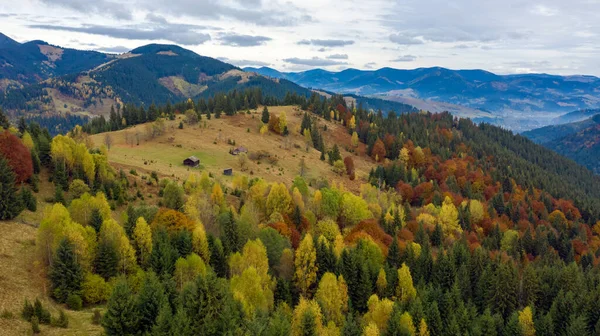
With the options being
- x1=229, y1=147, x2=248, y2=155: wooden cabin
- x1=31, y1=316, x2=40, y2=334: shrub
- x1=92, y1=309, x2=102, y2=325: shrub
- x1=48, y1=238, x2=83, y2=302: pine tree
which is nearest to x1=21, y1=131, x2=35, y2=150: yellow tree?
x1=48, y1=238, x2=83, y2=302: pine tree

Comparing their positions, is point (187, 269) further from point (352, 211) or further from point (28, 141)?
point (352, 211)

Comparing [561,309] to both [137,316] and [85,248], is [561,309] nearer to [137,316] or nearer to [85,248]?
[137,316]

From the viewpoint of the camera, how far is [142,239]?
62562 mm

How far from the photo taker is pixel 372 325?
192 feet

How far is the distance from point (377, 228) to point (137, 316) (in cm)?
6548

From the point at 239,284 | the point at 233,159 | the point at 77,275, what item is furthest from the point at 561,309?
the point at 233,159

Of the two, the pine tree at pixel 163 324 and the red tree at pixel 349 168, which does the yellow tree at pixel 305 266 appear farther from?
the red tree at pixel 349 168

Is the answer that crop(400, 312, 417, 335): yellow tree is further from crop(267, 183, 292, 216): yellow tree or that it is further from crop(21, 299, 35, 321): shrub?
crop(21, 299, 35, 321): shrub

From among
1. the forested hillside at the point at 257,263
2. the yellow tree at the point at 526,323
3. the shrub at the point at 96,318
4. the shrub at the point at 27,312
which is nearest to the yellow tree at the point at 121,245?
the forested hillside at the point at 257,263

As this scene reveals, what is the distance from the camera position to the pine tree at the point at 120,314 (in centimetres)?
4272

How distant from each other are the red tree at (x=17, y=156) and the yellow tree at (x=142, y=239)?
26486mm

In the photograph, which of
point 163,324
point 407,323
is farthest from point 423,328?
point 163,324

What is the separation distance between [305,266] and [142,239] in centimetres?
2731

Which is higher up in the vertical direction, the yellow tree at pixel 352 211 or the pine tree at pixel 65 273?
the pine tree at pixel 65 273
